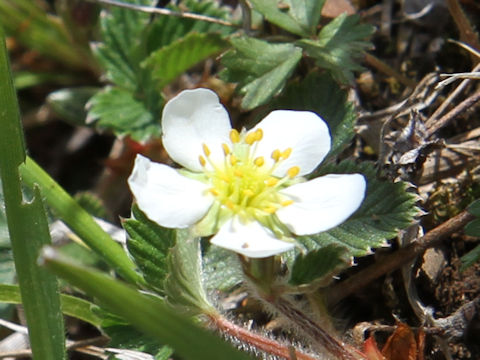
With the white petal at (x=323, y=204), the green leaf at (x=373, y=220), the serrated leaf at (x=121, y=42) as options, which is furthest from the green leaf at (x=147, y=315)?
the serrated leaf at (x=121, y=42)

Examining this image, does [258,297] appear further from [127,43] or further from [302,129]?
[127,43]

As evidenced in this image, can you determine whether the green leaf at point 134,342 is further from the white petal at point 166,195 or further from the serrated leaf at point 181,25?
the serrated leaf at point 181,25

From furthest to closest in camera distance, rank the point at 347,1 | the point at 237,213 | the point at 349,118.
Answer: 1. the point at 347,1
2. the point at 349,118
3. the point at 237,213

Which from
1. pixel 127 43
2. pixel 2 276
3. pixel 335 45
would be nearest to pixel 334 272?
pixel 335 45

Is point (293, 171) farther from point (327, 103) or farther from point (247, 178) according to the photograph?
point (327, 103)

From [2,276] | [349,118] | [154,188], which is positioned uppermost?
[154,188]

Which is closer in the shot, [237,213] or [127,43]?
[237,213]
